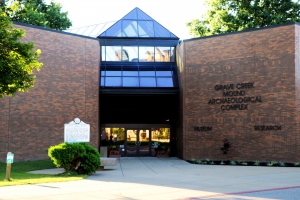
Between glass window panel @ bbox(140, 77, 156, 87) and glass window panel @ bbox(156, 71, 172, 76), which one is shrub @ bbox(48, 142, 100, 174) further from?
glass window panel @ bbox(156, 71, 172, 76)

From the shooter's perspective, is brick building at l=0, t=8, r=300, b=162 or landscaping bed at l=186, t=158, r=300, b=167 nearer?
landscaping bed at l=186, t=158, r=300, b=167

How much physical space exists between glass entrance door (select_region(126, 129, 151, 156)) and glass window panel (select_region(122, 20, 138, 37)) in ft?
24.0

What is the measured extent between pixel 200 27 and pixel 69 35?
18.4m

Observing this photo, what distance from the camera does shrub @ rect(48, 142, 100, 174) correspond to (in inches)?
676

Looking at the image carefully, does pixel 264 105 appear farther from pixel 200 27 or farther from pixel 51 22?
pixel 51 22

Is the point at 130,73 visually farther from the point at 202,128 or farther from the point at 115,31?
the point at 202,128

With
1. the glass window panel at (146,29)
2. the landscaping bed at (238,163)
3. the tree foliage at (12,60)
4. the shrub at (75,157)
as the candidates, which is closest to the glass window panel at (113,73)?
the glass window panel at (146,29)

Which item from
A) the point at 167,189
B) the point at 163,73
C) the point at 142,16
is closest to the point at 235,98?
the point at 163,73

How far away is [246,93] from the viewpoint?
24969mm

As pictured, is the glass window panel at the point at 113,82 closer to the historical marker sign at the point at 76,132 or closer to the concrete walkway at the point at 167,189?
the historical marker sign at the point at 76,132

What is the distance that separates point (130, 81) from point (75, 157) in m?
12.4

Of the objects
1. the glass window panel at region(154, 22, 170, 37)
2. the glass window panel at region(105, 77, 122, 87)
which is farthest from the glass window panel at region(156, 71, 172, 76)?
the glass window panel at region(154, 22, 170, 37)

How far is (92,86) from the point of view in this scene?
27281 millimetres

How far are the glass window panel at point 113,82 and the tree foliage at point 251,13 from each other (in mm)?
13562
